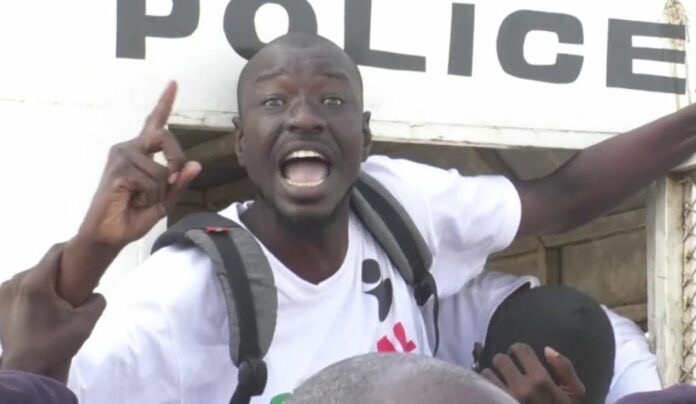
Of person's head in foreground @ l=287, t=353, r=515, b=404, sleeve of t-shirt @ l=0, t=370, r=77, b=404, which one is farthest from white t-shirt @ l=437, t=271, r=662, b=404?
person's head in foreground @ l=287, t=353, r=515, b=404

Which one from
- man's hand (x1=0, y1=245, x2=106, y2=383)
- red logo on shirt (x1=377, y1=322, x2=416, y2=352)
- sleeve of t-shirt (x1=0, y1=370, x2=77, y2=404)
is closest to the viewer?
sleeve of t-shirt (x1=0, y1=370, x2=77, y2=404)

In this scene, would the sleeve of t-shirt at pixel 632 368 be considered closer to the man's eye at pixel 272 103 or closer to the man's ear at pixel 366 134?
the man's ear at pixel 366 134

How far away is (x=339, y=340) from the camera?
253cm

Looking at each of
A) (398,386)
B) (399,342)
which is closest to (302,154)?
(399,342)

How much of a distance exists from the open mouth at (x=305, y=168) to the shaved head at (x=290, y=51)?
133mm

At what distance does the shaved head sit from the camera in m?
2.55

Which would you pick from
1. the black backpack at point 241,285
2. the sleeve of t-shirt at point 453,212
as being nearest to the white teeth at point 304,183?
the black backpack at point 241,285

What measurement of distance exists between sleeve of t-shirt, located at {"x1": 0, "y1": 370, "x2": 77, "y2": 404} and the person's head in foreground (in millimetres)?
307

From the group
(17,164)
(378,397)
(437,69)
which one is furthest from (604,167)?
(378,397)

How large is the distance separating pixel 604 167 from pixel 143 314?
0.91m

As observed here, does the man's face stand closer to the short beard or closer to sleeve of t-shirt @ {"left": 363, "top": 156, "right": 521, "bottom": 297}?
the short beard

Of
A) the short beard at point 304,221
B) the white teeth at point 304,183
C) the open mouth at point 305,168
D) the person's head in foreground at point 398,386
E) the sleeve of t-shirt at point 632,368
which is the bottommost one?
the sleeve of t-shirt at point 632,368

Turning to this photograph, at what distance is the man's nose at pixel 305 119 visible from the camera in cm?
250

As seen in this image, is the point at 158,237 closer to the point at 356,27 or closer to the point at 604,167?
the point at 356,27
